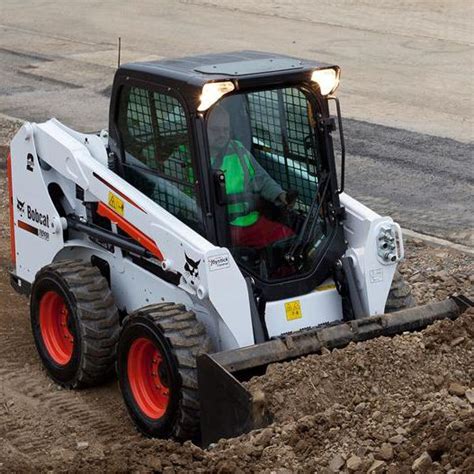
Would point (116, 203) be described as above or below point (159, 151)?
below

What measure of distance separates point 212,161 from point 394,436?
2299mm

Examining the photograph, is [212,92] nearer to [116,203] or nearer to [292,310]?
[116,203]

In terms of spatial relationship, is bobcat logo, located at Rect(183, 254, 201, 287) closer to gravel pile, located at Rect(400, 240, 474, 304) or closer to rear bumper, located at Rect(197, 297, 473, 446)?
rear bumper, located at Rect(197, 297, 473, 446)

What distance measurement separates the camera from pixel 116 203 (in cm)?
831

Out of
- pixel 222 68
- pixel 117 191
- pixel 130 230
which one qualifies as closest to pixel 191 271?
pixel 130 230

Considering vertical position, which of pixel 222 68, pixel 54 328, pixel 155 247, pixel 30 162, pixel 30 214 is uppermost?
pixel 222 68

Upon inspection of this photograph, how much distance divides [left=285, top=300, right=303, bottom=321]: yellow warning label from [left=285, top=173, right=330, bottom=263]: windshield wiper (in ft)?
0.98

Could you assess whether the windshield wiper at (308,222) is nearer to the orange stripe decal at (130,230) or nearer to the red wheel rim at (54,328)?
the orange stripe decal at (130,230)

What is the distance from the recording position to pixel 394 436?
6.44m

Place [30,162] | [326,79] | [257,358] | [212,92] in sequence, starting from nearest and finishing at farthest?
[257,358]
[212,92]
[326,79]
[30,162]

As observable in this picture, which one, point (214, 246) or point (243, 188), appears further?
point (243, 188)

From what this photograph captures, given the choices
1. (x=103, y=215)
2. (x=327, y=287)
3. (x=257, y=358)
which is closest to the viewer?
(x=257, y=358)

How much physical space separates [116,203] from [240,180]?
987 mm

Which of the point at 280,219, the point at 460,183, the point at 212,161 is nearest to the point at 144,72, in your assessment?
the point at 212,161
